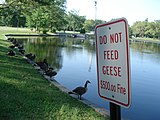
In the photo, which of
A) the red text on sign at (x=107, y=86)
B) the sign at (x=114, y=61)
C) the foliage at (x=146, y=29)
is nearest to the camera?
the sign at (x=114, y=61)

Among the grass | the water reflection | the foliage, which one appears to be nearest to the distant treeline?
the foliage

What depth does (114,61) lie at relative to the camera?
6.66 ft

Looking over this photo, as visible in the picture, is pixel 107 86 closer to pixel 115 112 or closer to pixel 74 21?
pixel 115 112

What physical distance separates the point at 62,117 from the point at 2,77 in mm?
4803

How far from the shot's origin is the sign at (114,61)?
1921 mm

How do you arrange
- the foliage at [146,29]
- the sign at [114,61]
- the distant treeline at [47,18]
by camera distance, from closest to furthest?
the sign at [114,61]
the distant treeline at [47,18]
the foliage at [146,29]

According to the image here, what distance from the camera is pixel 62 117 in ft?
23.4

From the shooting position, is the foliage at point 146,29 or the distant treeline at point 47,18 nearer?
the distant treeline at point 47,18

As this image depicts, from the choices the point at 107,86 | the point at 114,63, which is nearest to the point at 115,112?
the point at 107,86

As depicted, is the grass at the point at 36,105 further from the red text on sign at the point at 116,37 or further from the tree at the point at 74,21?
the tree at the point at 74,21

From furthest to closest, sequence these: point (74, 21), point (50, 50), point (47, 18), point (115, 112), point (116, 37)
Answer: point (74, 21), point (47, 18), point (50, 50), point (115, 112), point (116, 37)

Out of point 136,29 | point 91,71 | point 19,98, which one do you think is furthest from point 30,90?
point 136,29

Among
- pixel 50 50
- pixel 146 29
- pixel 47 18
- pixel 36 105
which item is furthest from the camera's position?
pixel 146 29

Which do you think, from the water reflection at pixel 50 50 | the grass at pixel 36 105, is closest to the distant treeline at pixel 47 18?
the grass at pixel 36 105
